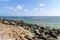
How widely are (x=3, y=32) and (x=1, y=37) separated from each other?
33.6 inches

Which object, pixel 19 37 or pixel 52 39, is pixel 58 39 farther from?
pixel 19 37

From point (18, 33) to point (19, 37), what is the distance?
63 cm

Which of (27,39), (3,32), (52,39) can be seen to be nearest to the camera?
(3,32)

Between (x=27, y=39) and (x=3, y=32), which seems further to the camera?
(x=27, y=39)

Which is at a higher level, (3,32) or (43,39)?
(3,32)

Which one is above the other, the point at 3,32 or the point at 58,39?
the point at 3,32

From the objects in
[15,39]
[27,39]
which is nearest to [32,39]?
[27,39]

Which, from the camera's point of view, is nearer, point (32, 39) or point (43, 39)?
point (32, 39)

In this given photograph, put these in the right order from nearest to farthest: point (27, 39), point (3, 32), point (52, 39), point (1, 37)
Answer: point (1, 37) → point (3, 32) → point (27, 39) → point (52, 39)

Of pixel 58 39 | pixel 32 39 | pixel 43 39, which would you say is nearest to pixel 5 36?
pixel 32 39

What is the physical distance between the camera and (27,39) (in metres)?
11.7

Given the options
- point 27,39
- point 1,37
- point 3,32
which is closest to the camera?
point 1,37

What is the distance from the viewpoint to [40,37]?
13.7 meters

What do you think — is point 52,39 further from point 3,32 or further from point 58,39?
point 3,32
